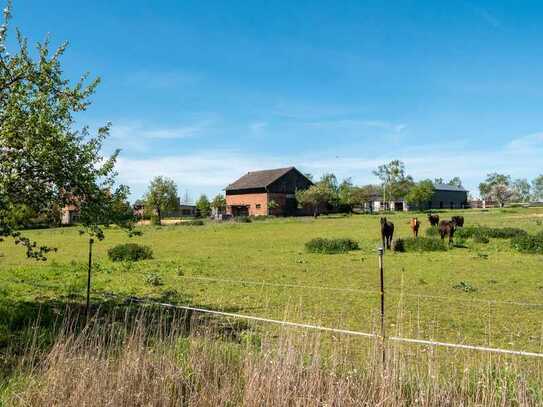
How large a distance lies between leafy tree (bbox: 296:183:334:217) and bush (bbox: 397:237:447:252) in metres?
60.4

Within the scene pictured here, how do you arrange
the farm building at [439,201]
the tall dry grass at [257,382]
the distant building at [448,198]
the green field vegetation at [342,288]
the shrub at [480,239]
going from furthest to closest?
the distant building at [448,198]
the farm building at [439,201]
the shrub at [480,239]
the green field vegetation at [342,288]
the tall dry grass at [257,382]

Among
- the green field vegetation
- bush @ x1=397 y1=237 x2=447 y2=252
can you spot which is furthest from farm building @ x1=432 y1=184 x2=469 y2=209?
the green field vegetation

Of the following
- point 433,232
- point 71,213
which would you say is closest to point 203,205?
point 433,232

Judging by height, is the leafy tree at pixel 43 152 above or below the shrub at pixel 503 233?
above

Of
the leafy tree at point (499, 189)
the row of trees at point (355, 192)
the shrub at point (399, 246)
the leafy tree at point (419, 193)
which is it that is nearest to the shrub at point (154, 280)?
the shrub at point (399, 246)

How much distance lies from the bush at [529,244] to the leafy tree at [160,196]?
6469 cm

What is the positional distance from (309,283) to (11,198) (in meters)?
9.04

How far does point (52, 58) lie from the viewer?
28.8 feet

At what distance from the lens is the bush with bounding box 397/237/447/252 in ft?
76.9

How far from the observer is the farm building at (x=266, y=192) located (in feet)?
284

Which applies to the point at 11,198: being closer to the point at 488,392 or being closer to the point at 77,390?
the point at 77,390

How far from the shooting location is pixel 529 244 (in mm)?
22109

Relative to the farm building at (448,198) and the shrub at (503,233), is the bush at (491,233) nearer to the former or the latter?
the shrub at (503,233)

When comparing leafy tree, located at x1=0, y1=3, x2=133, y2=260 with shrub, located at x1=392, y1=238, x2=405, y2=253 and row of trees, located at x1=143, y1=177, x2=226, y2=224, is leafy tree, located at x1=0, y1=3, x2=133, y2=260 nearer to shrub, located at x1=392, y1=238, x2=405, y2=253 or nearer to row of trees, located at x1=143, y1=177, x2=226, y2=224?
shrub, located at x1=392, y1=238, x2=405, y2=253
